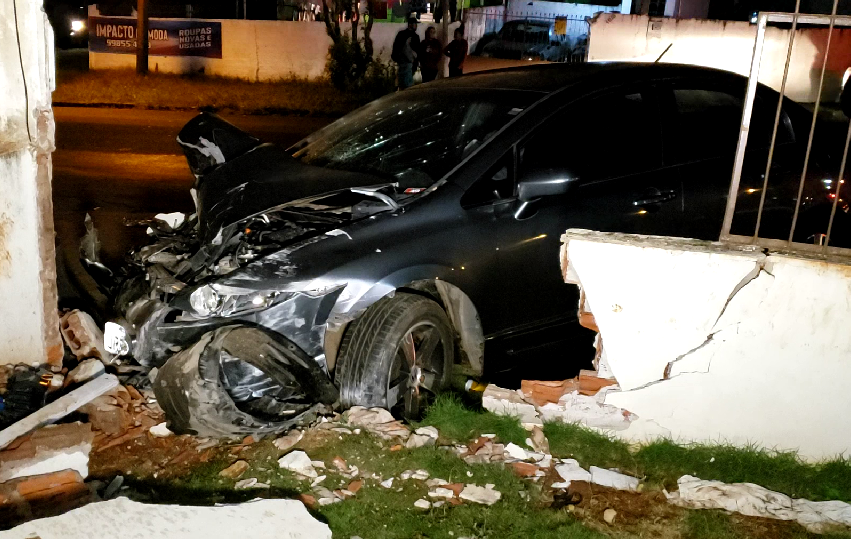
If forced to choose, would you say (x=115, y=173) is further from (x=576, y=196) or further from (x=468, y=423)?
(x=468, y=423)

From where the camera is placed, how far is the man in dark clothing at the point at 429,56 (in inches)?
630

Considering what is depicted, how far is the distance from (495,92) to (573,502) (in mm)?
2388

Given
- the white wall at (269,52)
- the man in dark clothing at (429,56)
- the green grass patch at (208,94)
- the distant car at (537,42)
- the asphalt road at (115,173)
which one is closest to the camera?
the asphalt road at (115,173)

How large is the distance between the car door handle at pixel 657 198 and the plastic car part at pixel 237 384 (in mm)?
2039

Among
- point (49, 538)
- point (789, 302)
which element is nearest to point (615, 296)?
point (789, 302)

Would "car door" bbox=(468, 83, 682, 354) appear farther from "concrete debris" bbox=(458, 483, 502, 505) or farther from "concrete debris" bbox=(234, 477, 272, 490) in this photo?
"concrete debris" bbox=(234, 477, 272, 490)

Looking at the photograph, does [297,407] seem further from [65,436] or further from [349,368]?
[65,436]

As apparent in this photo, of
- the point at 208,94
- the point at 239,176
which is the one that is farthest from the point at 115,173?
the point at 208,94

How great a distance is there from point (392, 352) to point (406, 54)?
14611 mm

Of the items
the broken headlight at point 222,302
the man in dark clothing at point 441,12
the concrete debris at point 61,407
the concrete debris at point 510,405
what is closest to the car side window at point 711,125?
the concrete debris at point 510,405

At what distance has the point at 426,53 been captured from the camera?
52.6ft

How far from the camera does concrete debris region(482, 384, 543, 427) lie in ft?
13.0

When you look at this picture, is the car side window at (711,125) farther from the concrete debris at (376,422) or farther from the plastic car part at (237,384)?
the plastic car part at (237,384)

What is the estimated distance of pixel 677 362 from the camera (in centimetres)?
370
